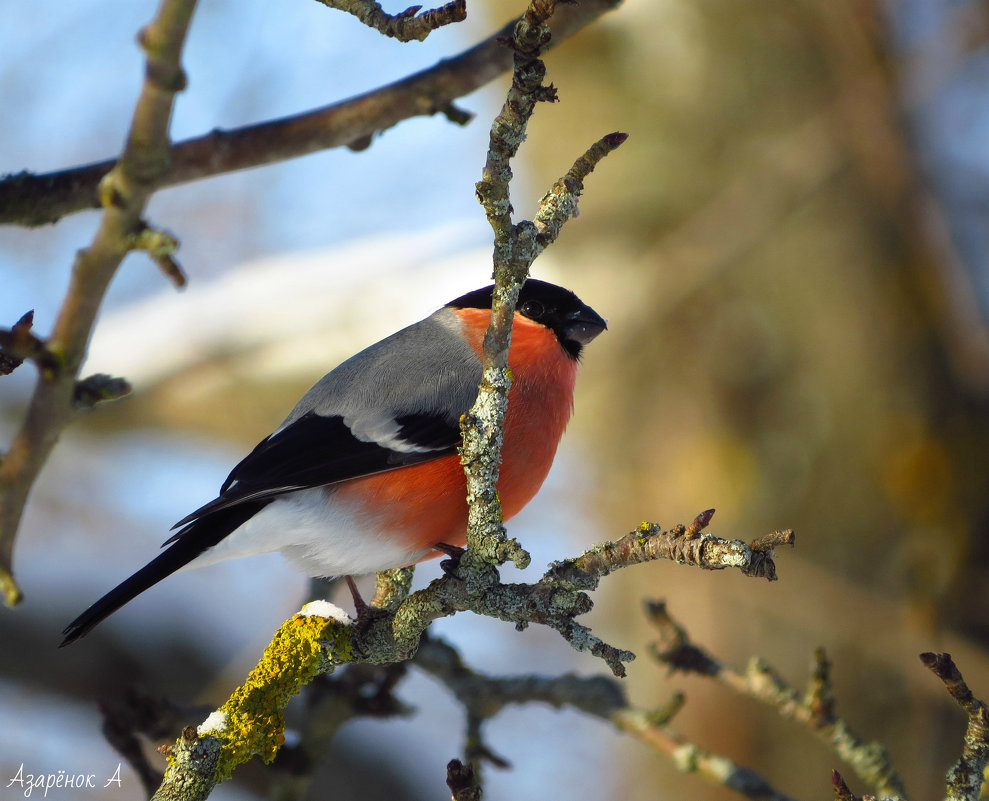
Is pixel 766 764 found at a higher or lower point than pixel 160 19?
lower

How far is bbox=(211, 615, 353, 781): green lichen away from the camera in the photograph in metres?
2.08

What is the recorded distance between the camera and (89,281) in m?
1.30

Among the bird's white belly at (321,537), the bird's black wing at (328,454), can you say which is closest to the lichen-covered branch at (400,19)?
the bird's black wing at (328,454)

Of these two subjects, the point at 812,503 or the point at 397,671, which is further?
the point at 812,503

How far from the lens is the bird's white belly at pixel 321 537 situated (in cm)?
252

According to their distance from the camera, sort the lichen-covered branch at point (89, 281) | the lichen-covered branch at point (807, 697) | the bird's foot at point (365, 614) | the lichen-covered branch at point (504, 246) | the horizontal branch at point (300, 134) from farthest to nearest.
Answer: the lichen-covered branch at point (807, 697) → the bird's foot at point (365, 614) → the horizontal branch at point (300, 134) → the lichen-covered branch at point (504, 246) → the lichen-covered branch at point (89, 281)

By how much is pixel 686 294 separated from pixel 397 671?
266 cm

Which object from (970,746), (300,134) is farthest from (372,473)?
(970,746)

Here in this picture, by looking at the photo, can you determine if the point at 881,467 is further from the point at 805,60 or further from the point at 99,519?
the point at 99,519

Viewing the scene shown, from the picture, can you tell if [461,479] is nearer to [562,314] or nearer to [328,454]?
[328,454]

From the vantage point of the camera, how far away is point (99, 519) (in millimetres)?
6039

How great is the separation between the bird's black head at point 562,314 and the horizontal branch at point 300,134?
93 cm

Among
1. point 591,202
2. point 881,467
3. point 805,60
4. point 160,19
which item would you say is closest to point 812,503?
point 881,467

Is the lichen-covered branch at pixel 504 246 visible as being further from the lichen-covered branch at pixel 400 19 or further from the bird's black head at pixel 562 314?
the bird's black head at pixel 562 314
